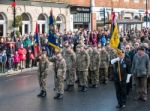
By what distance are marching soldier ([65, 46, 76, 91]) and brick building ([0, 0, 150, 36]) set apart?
674 inches

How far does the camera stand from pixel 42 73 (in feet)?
53.8

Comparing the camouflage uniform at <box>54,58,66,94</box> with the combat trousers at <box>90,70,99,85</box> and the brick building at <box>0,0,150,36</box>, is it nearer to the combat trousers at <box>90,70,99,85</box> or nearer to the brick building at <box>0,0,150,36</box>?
the combat trousers at <box>90,70,99,85</box>

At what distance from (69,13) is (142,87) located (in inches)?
1119

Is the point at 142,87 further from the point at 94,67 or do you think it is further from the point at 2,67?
the point at 2,67

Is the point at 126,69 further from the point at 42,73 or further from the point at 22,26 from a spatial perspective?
the point at 22,26

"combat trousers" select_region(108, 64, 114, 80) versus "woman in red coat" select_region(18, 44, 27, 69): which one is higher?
"woman in red coat" select_region(18, 44, 27, 69)

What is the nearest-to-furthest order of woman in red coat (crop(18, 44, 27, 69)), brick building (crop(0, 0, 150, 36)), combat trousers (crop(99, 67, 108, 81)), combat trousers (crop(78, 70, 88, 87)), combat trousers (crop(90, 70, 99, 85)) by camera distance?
combat trousers (crop(78, 70, 88, 87))
combat trousers (crop(90, 70, 99, 85))
combat trousers (crop(99, 67, 108, 81))
woman in red coat (crop(18, 44, 27, 69))
brick building (crop(0, 0, 150, 36))

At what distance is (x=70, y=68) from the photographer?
693 inches

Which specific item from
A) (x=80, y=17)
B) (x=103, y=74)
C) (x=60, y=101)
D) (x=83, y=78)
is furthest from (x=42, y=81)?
(x=80, y=17)

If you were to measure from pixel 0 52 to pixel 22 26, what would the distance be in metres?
12.0

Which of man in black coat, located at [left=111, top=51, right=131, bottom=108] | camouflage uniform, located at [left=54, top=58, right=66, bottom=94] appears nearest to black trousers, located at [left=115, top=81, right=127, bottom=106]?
man in black coat, located at [left=111, top=51, right=131, bottom=108]

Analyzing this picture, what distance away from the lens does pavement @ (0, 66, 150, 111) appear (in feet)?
46.1

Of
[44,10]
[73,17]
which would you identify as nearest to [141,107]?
[44,10]

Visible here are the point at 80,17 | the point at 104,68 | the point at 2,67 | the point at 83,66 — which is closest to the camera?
the point at 83,66
